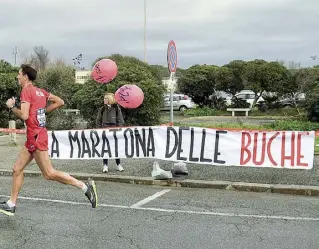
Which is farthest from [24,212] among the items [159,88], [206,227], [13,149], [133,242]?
[159,88]

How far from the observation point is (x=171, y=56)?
34.8 ft

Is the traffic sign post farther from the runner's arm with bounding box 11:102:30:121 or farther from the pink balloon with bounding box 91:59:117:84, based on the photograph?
the runner's arm with bounding box 11:102:30:121

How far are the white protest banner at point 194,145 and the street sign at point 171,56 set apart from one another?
62.1 inches

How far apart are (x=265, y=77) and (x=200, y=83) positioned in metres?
6.14

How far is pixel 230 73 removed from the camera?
3459 cm

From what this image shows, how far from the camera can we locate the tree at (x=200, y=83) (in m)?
37.4

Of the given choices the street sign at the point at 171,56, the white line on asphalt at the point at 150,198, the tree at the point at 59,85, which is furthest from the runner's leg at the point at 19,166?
the tree at the point at 59,85

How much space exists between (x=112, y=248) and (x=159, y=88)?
1412 cm

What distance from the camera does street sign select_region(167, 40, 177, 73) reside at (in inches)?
414

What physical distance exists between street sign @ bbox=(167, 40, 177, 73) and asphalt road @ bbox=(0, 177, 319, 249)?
3083 millimetres

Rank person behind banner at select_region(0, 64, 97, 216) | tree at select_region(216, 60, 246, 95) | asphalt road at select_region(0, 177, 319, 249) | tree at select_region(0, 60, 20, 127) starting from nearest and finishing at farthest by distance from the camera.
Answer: asphalt road at select_region(0, 177, 319, 249) → person behind banner at select_region(0, 64, 97, 216) → tree at select_region(0, 60, 20, 127) → tree at select_region(216, 60, 246, 95)

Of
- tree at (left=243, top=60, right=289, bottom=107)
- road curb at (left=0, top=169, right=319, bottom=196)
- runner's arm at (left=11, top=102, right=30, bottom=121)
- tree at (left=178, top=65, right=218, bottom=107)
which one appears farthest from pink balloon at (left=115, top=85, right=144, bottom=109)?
tree at (left=178, top=65, right=218, bottom=107)

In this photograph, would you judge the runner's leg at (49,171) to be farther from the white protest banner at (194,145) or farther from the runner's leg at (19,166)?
the white protest banner at (194,145)

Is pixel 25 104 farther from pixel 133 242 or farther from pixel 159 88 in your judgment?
pixel 159 88
